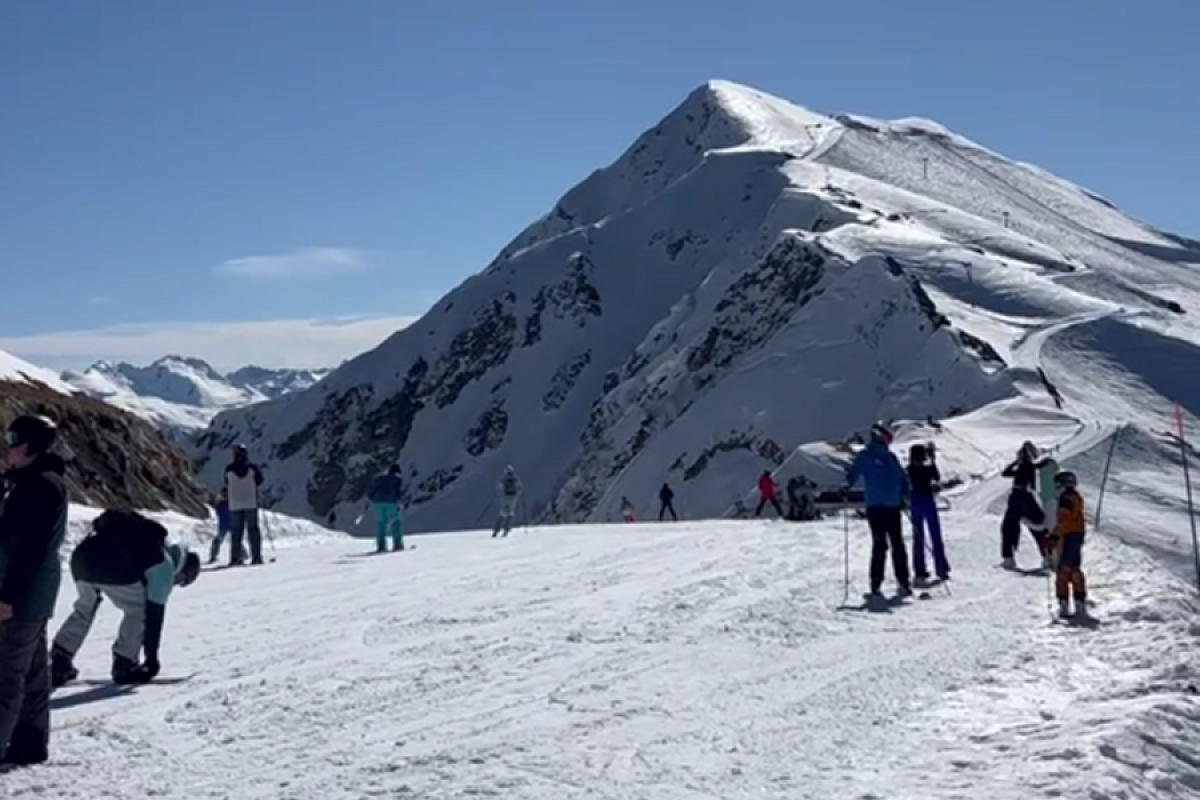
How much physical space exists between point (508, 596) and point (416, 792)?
8.30 metres

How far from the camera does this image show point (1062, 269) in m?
91.6

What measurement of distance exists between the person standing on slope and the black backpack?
37.8ft

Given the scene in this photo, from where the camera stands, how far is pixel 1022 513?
20297 millimetres

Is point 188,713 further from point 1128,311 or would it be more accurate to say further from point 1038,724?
point 1128,311

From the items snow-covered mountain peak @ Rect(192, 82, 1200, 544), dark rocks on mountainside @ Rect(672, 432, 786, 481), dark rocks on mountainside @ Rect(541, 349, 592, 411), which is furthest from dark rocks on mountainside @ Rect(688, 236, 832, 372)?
dark rocks on mountainside @ Rect(541, 349, 592, 411)

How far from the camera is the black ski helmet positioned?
843 centimetres

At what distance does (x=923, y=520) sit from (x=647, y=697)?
28.3ft

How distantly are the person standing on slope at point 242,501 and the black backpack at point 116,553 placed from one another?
11.5 meters

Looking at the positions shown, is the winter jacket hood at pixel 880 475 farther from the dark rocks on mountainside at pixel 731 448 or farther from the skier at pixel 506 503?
the dark rocks on mountainside at pixel 731 448

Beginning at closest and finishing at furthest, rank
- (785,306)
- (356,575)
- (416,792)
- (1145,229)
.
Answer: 1. (416,792)
2. (356,575)
3. (785,306)
4. (1145,229)

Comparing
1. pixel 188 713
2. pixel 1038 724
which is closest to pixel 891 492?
pixel 1038 724

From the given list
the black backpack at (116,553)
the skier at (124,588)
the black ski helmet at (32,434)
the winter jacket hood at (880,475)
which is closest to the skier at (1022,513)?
the winter jacket hood at (880,475)

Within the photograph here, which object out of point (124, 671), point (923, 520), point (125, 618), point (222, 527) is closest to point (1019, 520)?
point (923, 520)

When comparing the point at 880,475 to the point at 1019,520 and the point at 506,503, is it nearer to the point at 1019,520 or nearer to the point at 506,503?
the point at 1019,520
